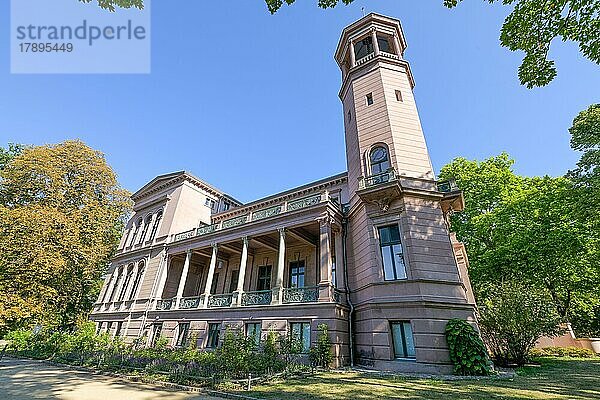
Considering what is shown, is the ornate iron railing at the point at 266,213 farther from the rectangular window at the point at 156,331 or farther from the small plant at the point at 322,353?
the rectangular window at the point at 156,331

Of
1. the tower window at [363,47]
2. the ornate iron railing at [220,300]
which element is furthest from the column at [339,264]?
the tower window at [363,47]

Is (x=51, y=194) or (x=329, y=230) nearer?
(x=329, y=230)

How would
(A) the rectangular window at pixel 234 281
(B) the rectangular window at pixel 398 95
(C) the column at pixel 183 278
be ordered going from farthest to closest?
1. (A) the rectangular window at pixel 234 281
2. (C) the column at pixel 183 278
3. (B) the rectangular window at pixel 398 95

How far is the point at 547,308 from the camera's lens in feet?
44.1

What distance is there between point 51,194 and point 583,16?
3156 cm

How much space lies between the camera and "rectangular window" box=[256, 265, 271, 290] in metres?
20.7

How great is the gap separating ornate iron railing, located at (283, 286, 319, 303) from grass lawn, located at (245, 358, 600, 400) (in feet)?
14.6

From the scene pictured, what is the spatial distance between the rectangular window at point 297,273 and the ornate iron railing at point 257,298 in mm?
3137

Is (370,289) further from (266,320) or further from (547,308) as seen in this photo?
(547,308)

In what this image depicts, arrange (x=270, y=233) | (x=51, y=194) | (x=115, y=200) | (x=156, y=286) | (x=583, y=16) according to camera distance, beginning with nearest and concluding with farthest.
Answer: (x=583, y=16) < (x=270, y=233) < (x=156, y=286) < (x=51, y=194) < (x=115, y=200)

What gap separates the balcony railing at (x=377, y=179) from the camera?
591 inches

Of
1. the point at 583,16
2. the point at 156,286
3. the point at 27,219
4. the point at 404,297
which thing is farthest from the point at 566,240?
the point at 27,219

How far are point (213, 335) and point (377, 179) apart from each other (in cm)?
1269

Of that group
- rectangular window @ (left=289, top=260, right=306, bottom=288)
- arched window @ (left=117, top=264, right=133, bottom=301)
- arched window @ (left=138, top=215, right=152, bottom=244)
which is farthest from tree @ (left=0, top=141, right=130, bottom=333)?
rectangular window @ (left=289, top=260, right=306, bottom=288)
